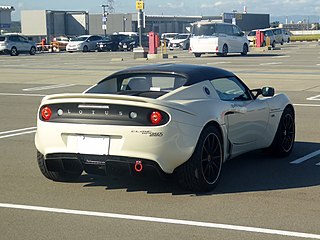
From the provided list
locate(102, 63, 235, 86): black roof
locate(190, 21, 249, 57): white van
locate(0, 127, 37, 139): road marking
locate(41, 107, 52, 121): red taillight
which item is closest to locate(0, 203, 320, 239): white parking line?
locate(41, 107, 52, 121): red taillight

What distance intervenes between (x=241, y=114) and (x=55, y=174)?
7.50 ft

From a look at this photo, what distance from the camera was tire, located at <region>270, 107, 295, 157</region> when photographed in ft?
29.9

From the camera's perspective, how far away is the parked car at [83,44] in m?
57.9

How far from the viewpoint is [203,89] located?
25.3 feet

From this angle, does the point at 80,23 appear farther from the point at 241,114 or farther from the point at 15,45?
the point at 241,114

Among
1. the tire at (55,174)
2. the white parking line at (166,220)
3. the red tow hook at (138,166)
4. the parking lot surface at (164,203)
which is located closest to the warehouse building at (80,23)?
the parking lot surface at (164,203)

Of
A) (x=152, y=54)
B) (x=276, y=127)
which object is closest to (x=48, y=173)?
(x=276, y=127)

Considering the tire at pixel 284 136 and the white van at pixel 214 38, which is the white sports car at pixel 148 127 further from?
the white van at pixel 214 38

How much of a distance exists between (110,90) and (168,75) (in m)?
0.76

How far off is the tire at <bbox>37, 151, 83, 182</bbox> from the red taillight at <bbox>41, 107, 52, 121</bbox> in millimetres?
528

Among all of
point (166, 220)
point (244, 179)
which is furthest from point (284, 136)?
point (166, 220)

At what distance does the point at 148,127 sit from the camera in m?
6.77

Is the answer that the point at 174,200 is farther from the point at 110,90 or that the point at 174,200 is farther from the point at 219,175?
the point at 110,90

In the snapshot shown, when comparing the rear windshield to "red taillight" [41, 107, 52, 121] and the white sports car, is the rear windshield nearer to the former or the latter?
the white sports car
